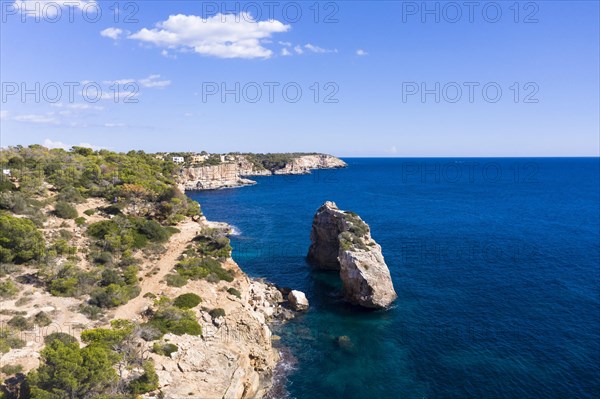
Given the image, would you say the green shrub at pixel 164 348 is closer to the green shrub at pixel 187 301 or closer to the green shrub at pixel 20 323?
the green shrub at pixel 187 301

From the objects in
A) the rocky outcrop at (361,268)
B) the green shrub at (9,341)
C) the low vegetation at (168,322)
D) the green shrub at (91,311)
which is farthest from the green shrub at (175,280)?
the rocky outcrop at (361,268)

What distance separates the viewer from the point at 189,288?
3169 cm

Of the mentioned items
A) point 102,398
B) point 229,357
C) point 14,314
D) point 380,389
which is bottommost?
point 380,389

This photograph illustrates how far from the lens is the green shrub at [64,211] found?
1457 inches

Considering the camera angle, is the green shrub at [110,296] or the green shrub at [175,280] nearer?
the green shrub at [110,296]

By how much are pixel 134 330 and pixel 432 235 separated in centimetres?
6531

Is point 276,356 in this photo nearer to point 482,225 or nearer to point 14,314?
point 14,314

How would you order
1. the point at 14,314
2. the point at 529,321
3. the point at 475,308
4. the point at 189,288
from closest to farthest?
the point at 14,314 → the point at 189,288 → the point at 529,321 → the point at 475,308

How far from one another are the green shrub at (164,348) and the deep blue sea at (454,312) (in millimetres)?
10933

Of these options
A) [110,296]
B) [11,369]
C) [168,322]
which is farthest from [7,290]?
[168,322]

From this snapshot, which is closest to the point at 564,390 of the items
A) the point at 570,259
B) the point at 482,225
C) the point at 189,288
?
the point at 189,288

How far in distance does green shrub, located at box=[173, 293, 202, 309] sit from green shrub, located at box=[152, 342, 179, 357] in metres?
4.81

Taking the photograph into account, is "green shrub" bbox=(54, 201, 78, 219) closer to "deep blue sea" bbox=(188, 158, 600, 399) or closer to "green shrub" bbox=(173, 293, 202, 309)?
"green shrub" bbox=(173, 293, 202, 309)

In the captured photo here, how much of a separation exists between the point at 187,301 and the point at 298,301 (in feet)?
55.3
